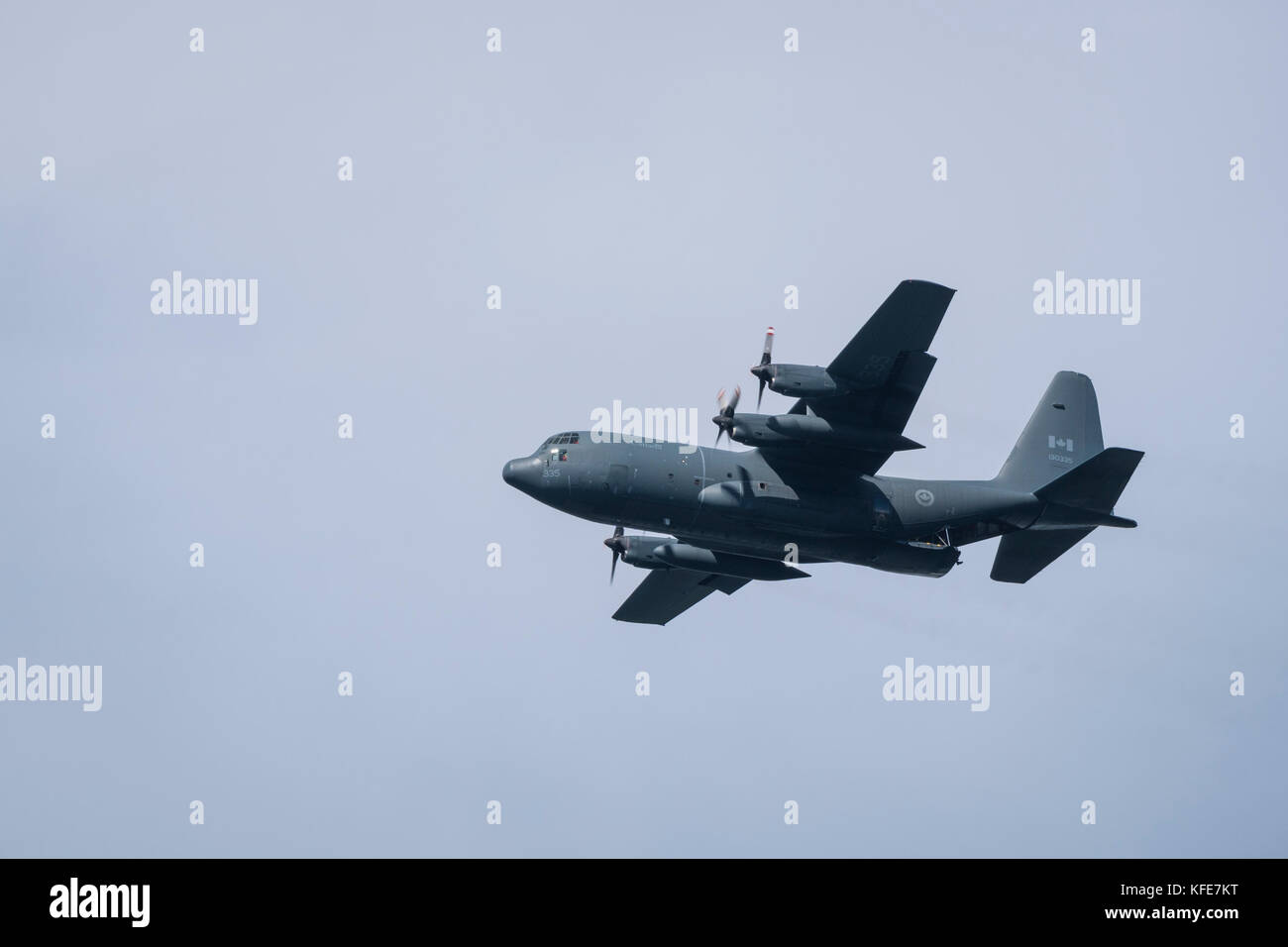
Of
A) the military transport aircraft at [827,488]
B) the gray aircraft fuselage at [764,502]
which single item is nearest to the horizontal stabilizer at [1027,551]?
the military transport aircraft at [827,488]

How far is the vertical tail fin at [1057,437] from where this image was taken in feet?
120

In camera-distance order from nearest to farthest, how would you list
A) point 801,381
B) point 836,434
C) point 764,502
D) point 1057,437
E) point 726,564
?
point 801,381
point 836,434
point 764,502
point 726,564
point 1057,437

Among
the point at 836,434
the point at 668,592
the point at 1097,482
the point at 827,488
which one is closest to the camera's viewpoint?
the point at 836,434

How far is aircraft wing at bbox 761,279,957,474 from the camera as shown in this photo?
103ft

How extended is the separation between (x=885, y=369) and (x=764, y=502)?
3876 mm

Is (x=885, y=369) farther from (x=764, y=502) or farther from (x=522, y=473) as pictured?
(x=522, y=473)

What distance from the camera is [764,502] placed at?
3266 cm

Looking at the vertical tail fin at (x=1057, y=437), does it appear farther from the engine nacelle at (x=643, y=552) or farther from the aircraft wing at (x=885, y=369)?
the engine nacelle at (x=643, y=552)

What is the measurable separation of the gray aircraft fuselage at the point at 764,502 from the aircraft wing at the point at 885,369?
0.80m

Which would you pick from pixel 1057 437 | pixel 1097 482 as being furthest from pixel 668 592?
pixel 1097 482

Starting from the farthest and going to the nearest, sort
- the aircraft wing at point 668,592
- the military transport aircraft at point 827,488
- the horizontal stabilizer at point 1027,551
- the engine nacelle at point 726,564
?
1. the aircraft wing at point 668,592
2. the horizontal stabilizer at point 1027,551
3. the engine nacelle at point 726,564
4. the military transport aircraft at point 827,488

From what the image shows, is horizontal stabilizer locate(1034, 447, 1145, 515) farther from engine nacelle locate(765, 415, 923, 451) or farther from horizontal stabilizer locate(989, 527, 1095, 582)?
engine nacelle locate(765, 415, 923, 451)

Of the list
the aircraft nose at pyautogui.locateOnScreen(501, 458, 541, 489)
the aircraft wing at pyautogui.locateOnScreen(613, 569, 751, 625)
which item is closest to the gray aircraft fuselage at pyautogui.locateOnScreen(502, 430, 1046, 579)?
the aircraft nose at pyautogui.locateOnScreen(501, 458, 541, 489)

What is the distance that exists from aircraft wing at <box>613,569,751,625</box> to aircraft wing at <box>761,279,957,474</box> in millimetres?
6052
